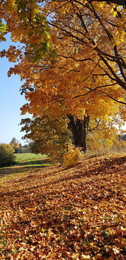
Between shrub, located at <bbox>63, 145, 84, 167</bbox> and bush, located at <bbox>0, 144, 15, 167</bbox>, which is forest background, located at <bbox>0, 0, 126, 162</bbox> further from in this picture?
bush, located at <bbox>0, 144, 15, 167</bbox>

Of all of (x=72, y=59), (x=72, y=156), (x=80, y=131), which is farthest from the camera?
(x=80, y=131)

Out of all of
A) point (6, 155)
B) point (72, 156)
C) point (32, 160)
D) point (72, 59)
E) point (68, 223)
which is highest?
point (72, 59)

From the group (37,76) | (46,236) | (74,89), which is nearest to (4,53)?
(37,76)

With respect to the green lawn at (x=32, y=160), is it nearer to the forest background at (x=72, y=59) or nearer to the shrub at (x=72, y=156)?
the shrub at (x=72, y=156)

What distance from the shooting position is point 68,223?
15.2ft

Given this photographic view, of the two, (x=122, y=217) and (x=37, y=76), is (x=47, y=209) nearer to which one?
(x=122, y=217)

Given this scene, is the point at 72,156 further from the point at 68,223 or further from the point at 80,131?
the point at 68,223

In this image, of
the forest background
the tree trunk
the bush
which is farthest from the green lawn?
the forest background

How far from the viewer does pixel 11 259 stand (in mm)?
3502

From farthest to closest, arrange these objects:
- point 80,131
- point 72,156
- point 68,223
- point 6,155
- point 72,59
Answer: point 6,155, point 80,131, point 72,156, point 72,59, point 68,223

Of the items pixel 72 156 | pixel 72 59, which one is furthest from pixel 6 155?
pixel 72 59

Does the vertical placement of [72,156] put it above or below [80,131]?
below

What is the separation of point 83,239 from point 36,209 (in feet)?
7.43

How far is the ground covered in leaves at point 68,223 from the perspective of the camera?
3619 millimetres
